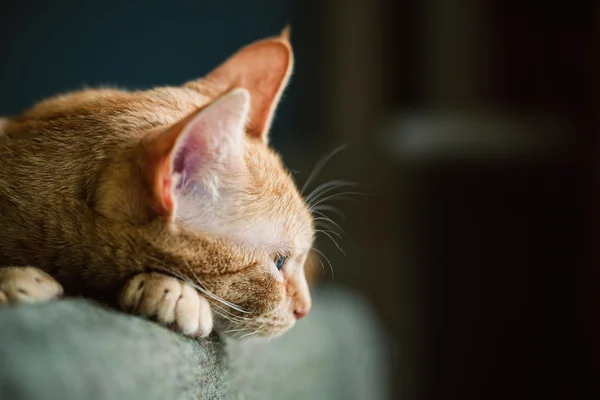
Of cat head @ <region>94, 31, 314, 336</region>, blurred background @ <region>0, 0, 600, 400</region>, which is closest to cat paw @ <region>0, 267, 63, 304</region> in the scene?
cat head @ <region>94, 31, 314, 336</region>

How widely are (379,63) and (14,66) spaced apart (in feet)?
4.31

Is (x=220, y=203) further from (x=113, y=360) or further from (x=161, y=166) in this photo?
(x=113, y=360)

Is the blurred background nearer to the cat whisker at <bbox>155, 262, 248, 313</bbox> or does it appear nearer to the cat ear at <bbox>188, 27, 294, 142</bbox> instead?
the cat ear at <bbox>188, 27, 294, 142</bbox>

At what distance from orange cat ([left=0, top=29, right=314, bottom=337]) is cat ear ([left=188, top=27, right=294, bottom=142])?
20 centimetres

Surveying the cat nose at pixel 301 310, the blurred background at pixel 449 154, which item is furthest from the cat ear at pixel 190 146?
the blurred background at pixel 449 154

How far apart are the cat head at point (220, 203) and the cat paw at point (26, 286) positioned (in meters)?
0.11

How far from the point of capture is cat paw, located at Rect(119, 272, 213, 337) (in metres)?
0.76

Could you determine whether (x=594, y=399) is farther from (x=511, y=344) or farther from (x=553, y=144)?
(x=553, y=144)

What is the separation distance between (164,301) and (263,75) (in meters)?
0.51

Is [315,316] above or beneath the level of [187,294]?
beneath

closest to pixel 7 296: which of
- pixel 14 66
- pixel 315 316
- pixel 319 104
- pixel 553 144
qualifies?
pixel 315 316

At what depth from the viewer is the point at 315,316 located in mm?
1536

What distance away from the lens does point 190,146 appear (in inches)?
31.2

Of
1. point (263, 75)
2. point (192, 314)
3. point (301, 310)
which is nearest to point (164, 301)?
point (192, 314)
